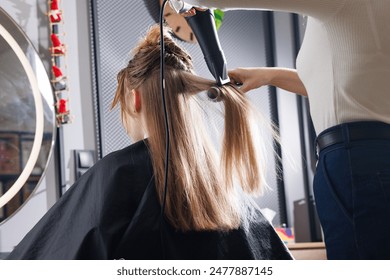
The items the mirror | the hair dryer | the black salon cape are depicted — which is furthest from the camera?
the mirror

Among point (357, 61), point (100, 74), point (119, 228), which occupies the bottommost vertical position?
point (119, 228)

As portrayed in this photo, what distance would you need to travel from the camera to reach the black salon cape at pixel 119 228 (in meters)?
1.32

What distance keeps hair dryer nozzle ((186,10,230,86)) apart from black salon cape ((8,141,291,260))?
29cm

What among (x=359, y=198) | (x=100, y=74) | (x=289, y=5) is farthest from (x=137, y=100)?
(x=100, y=74)

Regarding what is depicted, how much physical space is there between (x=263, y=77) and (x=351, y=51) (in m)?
0.38

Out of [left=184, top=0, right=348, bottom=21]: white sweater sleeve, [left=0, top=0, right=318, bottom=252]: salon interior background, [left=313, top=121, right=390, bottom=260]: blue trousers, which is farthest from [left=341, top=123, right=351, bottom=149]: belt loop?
[left=0, top=0, right=318, bottom=252]: salon interior background

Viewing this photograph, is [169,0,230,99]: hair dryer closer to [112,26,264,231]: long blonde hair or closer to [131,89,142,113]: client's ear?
[112,26,264,231]: long blonde hair

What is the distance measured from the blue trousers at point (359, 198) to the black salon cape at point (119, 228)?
1.13 feet

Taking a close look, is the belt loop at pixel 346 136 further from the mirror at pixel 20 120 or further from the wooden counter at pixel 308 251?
the wooden counter at pixel 308 251

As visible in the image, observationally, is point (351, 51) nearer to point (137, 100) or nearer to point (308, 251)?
point (137, 100)

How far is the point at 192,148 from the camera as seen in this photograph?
54.9 inches

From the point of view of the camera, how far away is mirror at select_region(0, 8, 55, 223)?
1978mm
